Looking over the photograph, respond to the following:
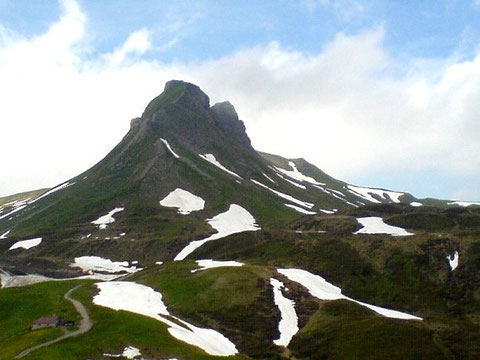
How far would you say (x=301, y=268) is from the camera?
112 m

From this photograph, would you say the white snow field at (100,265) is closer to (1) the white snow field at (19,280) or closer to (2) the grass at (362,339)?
(1) the white snow field at (19,280)

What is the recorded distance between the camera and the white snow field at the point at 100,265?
14807cm

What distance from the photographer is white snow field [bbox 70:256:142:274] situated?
148 m

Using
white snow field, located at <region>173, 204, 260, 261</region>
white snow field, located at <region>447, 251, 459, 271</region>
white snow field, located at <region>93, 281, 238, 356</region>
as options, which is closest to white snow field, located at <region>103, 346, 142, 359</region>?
white snow field, located at <region>93, 281, 238, 356</region>

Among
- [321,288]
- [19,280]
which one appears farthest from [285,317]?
[19,280]

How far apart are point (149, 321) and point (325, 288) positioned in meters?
38.8

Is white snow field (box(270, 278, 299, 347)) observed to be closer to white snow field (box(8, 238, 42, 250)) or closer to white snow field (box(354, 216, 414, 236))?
white snow field (box(354, 216, 414, 236))

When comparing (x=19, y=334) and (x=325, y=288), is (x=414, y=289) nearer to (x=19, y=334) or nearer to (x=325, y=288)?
(x=325, y=288)

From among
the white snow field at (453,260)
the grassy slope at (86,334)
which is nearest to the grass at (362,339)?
the grassy slope at (86,334)

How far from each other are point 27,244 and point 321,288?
129 m

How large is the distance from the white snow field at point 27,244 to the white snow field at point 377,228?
110m

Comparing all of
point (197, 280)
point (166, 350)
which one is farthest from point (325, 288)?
point (166, 350)

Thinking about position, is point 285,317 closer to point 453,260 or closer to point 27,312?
point 27,312

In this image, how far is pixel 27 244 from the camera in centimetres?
18975
